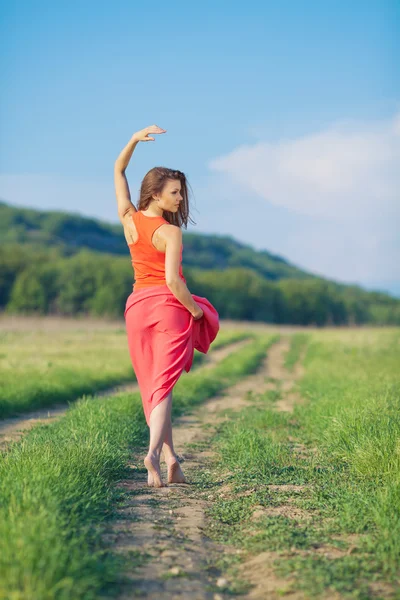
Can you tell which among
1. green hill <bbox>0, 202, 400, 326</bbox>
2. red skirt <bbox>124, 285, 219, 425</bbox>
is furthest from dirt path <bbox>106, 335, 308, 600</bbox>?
green hill <bbox>0, 202, 400, 326</bbox>

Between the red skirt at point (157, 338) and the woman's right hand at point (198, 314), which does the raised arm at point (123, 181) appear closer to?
the red skirt at point (157, 338)

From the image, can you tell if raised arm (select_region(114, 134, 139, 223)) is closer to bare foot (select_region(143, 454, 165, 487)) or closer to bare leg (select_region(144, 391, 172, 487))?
bare leg (select_region(144, 391, 172, 487))

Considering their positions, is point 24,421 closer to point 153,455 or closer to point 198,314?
point 153,455

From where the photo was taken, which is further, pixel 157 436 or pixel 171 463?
pixel 171 463

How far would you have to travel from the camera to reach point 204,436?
27.8ft

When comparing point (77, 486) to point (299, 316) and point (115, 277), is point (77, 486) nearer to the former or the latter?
point (115, 277)

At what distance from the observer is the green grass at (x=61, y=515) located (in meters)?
2.83

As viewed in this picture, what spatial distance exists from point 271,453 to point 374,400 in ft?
6.47

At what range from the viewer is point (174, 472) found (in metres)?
5.65

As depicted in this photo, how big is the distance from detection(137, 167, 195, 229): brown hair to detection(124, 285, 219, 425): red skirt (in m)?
0.69

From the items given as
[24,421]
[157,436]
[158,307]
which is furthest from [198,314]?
[24,421]

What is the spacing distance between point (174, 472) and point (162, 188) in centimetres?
256

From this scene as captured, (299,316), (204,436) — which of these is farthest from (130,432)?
(299,316)

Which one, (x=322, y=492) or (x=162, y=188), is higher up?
(x=162, y=188)
